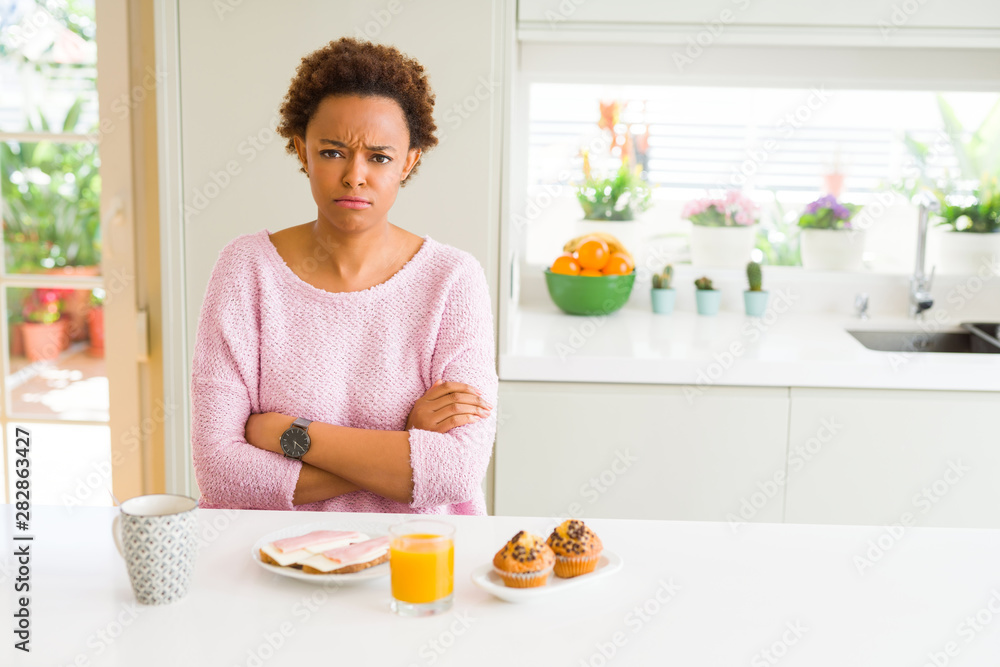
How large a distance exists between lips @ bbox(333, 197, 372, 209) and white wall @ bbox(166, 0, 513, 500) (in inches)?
26.2

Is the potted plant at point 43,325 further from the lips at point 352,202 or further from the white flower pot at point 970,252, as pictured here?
the white flower pot at point 970,252

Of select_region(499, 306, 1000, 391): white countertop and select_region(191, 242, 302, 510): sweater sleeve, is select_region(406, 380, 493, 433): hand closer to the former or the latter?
select_region(191, 242, 302, 510): sweater sleeve

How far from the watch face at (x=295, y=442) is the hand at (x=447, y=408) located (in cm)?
17

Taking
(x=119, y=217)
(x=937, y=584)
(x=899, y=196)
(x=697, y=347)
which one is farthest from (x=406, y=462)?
(x=899, y=196)

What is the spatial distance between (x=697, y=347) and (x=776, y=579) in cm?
119

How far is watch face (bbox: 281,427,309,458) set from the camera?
1366 mm

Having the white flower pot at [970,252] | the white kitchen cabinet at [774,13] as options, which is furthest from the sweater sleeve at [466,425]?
the white flower pot at [970,252]

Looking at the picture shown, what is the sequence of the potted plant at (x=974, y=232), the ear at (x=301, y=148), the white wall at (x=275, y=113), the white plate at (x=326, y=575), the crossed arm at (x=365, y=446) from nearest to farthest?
the white plate at (x=326, y=575) → the crossed arm at (x=365, y=446) → the ear at (x=301, y=148) → the white wall at (x=275, y=113) → the potted plant at (x=974, y=232)

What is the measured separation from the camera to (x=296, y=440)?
54.0 inches

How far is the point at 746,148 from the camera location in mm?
2805

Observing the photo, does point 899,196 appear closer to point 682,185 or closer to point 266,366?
point 682,185

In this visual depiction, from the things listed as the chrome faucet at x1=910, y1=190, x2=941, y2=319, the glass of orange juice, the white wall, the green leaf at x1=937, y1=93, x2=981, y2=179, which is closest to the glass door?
the white wall

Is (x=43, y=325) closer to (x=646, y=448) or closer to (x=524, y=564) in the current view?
(x=646, y=448)

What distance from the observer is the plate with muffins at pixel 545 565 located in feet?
3.23
